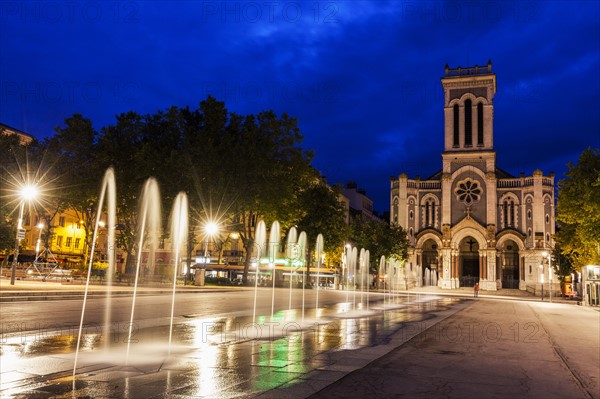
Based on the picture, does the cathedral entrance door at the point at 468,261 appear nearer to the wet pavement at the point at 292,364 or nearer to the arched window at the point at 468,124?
the arched window at the point at 468,124

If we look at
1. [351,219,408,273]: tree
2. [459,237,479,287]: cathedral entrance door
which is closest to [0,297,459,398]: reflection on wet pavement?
[351,219,408,273]: tree

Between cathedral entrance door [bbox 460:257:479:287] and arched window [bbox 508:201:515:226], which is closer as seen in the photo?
arched window [bbox 508:201:515:226]

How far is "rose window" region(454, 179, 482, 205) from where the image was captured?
74125 mm

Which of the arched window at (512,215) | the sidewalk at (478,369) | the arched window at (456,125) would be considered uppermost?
the arched window at (456,125)

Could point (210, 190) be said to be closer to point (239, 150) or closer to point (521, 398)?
point (239, 150)

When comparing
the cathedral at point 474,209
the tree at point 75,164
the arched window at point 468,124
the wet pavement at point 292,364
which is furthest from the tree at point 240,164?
the arched window at point 468,124

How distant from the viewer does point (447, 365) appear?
1008 centimetres

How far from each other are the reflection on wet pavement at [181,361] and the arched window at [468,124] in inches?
2580

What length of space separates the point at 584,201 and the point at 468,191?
124 ft

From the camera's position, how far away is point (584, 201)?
36.8 m

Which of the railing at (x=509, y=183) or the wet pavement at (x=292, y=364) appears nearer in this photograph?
the wet pavement at (x=292, y=364)

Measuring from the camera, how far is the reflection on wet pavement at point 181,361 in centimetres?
724

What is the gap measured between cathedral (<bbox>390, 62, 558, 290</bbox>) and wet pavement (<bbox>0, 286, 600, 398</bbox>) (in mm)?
57575

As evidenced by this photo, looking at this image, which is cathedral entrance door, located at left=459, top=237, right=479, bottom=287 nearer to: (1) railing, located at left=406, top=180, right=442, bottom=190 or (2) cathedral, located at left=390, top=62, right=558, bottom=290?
(2) cathedral, located at left=390, top=62, right=558, bottom=290
